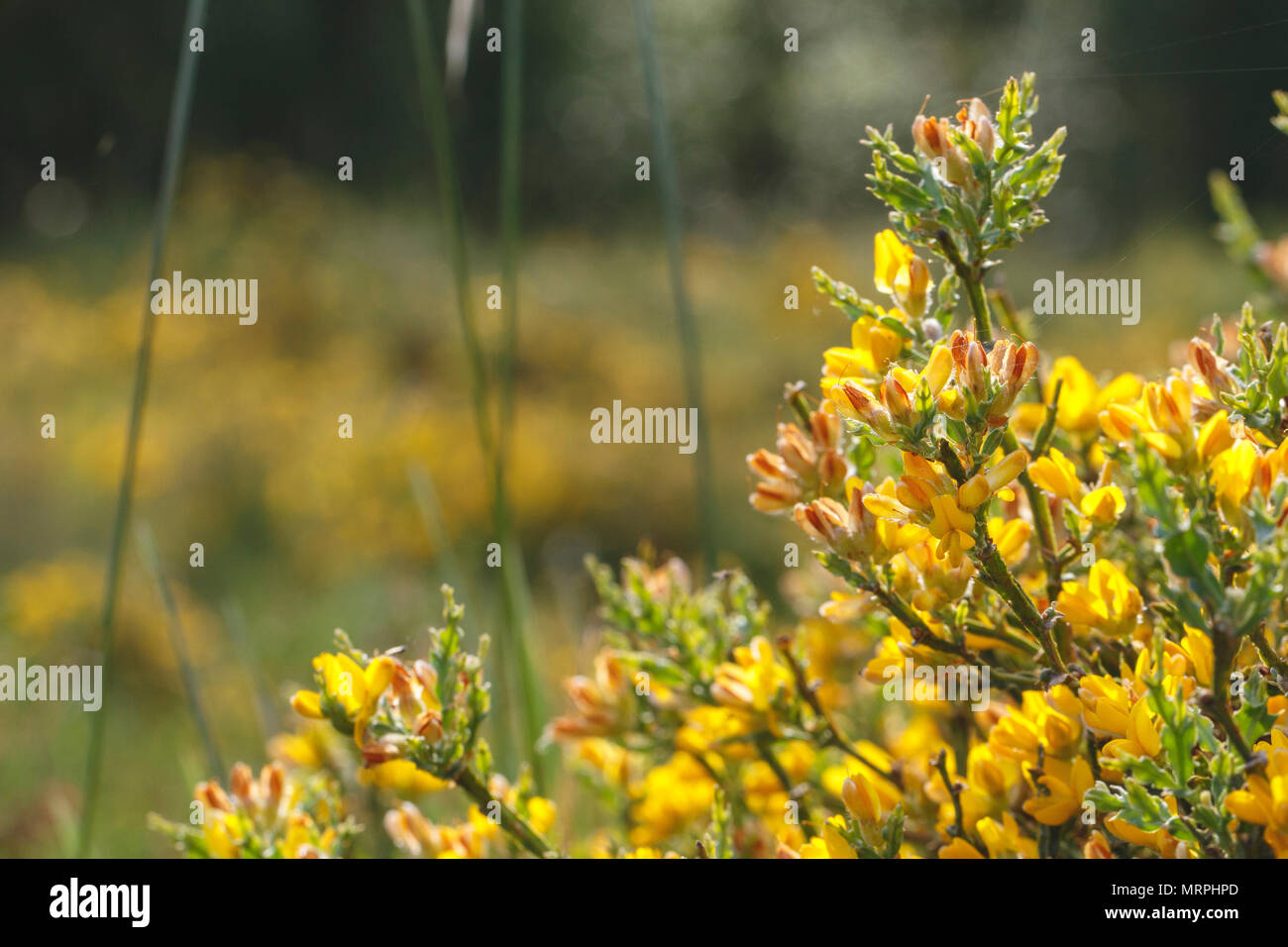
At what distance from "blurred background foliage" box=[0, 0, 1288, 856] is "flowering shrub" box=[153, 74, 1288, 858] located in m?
0.10

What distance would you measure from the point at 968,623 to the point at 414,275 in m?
5.69

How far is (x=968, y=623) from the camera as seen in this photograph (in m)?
0.54

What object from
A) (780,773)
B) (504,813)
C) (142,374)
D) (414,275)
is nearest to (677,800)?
(780,773)

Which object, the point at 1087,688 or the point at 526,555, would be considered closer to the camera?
the point at 1087,688

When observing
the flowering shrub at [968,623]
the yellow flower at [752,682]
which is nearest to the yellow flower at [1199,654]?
the flowering shrub at [968,623]

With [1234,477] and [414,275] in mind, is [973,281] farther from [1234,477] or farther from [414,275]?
[414,275]

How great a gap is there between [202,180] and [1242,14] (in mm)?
5744

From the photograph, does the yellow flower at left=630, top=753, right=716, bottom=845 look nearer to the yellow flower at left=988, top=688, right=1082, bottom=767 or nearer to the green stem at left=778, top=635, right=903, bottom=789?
the green stem at left=778, top=635, right=903, bottom=789

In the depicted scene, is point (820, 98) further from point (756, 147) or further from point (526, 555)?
point (526, 555)

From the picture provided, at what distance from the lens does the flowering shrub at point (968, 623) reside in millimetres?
432

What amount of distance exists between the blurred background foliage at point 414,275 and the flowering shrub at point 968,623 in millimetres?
100

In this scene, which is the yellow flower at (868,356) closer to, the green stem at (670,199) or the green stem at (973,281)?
the green stem at (973,281)
